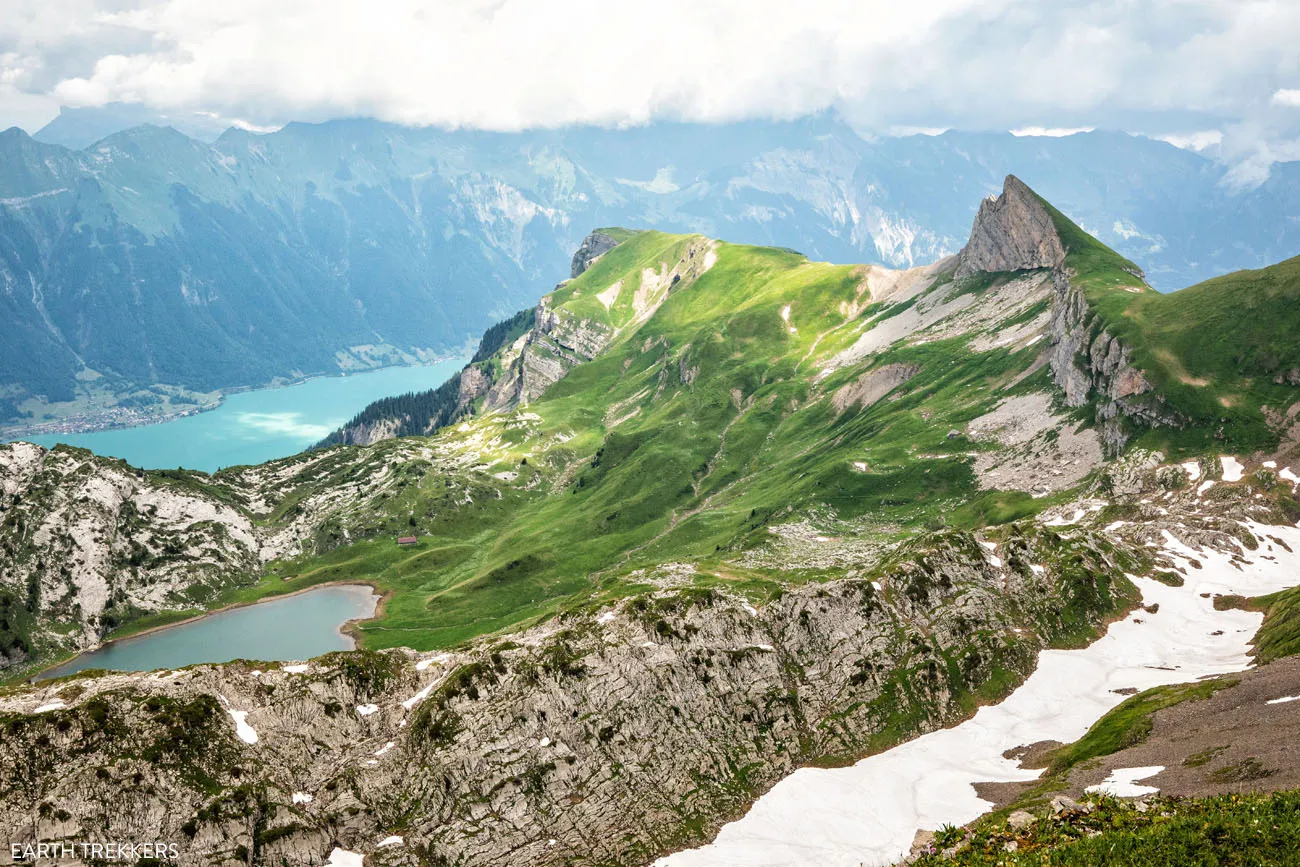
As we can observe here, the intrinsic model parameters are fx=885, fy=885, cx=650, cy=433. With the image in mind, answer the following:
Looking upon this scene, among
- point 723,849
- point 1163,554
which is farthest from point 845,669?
point 1163,554

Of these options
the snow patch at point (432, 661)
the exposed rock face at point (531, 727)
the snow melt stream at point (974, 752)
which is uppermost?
the snow patch at point (432, 661)

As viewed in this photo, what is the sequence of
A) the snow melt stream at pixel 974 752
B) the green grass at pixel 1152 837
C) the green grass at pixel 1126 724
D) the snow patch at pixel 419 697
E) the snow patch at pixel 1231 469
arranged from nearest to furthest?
the green grass at pixel 1152 837
the snow melt stream at pixel 974 752
the green grass at pixel 1126 724
the snow patch at pixel 419 697
the snow patch at pixel 1231 469

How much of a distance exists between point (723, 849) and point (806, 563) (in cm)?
10843

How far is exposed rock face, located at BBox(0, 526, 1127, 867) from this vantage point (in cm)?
8625

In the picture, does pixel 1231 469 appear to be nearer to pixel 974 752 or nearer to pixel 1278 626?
pixel 1278 626

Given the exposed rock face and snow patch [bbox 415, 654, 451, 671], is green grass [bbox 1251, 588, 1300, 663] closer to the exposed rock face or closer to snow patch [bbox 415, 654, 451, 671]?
the exposed rock face

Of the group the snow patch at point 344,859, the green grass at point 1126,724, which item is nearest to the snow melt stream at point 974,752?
the green grass at point 1126,724

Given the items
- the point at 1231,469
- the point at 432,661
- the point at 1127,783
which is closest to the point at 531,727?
the point at 432,661

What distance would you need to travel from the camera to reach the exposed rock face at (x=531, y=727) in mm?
86250

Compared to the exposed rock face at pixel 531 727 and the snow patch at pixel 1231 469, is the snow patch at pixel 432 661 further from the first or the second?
the snow patch at pixel 1231 469

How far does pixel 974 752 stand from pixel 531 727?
172 ft

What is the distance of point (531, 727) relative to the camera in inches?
3981

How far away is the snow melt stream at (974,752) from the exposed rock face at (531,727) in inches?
128

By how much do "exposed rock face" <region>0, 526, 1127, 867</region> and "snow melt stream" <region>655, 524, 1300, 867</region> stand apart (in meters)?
3.24
